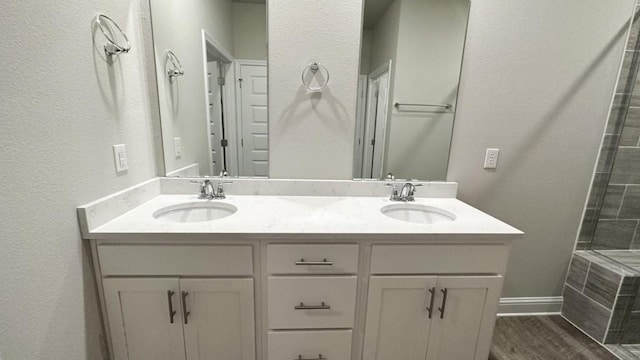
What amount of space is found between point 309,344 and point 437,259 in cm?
67

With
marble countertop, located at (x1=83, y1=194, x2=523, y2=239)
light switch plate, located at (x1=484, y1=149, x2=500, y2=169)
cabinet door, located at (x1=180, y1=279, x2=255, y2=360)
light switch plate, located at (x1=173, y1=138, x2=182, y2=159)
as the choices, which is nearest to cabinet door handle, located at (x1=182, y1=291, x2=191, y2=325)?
cabinet door, located at (x1=180, y1=279, x2=255, y2=360)

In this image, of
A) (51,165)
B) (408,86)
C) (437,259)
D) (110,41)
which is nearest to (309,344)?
(437,259)

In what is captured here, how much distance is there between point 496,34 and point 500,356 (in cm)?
179

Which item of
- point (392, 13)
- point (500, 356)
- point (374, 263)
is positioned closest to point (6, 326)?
point (374, 263)

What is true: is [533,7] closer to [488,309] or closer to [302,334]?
[488,309]

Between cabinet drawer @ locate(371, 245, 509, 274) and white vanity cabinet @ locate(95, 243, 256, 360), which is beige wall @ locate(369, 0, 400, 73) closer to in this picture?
cabinet drawer @ locate(371, 245, 509, 274)

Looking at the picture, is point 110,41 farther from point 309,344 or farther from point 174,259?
point 309,344

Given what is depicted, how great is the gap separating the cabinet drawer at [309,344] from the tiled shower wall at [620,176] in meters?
1.72

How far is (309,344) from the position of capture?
1172 mm

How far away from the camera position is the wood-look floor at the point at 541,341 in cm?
150

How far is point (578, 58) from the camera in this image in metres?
1.51

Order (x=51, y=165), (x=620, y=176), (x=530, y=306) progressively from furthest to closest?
(x=530, y=306), (x=620, y=176), (x=51, y=165)

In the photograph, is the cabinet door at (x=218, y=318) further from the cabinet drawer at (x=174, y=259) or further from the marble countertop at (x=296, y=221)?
the marble countertop at (x=296, y=221)

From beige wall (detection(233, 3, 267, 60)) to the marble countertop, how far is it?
776 millimetres
